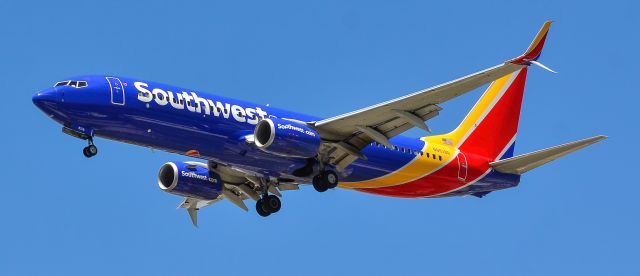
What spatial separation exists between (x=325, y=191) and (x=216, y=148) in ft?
16.9

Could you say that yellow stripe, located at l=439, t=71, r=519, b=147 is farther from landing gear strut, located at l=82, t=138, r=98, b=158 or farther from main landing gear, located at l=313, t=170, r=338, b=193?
landing gear strut, located at l=82, t=138, r=98, b=158

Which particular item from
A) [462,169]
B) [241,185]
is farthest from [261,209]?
[462,169]

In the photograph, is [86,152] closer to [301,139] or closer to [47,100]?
[47,100]

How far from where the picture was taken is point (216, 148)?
1657 inches

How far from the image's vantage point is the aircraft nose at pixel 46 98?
1547 inches

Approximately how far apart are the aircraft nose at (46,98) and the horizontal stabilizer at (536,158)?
65.1ft

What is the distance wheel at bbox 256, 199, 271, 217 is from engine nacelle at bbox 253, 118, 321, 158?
6.31 meters

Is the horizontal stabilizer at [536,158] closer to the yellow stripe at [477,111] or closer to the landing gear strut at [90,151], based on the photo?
the yellow stripe at [477,111]

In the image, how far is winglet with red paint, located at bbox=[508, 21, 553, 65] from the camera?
37.8m

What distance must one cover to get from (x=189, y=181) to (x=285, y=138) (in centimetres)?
800

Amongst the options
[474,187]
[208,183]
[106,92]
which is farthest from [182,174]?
[474,187]

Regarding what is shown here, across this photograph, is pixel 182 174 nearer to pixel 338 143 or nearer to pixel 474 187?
pixel 338 143

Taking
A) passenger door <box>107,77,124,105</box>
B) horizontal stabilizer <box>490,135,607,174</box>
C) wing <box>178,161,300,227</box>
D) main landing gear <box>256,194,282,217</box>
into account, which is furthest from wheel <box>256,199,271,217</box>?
horizontal stabilizer <box>490,135,607,174</box>

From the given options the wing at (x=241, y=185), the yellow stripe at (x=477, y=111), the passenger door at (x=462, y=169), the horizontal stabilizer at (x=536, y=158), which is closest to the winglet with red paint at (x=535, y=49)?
the horizontal stabilizer at (x=536, y=158)
